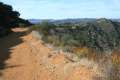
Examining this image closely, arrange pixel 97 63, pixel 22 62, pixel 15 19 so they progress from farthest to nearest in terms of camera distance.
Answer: pixel 15 19, pixel 22 62, pixel 97 63

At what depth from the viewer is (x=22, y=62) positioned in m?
19.5

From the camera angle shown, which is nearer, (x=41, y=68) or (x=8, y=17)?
(x=41, y=68)

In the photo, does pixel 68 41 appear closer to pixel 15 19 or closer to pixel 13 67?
pixel 13 67

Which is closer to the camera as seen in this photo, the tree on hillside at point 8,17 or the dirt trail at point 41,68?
the dirt trail at point 41,68

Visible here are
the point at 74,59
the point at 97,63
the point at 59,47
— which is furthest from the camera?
the point at 59,47

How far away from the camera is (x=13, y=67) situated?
17.7 meters

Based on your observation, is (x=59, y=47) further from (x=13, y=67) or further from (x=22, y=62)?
(x=13, y=67)

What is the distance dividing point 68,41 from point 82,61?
30.2ft

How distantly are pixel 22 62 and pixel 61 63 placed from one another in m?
3.13

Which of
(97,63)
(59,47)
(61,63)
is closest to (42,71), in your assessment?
(61,63)

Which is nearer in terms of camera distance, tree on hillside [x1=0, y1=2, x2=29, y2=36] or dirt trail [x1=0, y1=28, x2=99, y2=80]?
dirt trail [x1=0, y1=28, x2=99, y2=80]

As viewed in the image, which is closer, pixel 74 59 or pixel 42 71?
pixel 42 71

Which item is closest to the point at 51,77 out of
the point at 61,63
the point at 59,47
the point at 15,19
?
the point at 61,63

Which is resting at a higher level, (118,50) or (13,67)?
(118,50)
